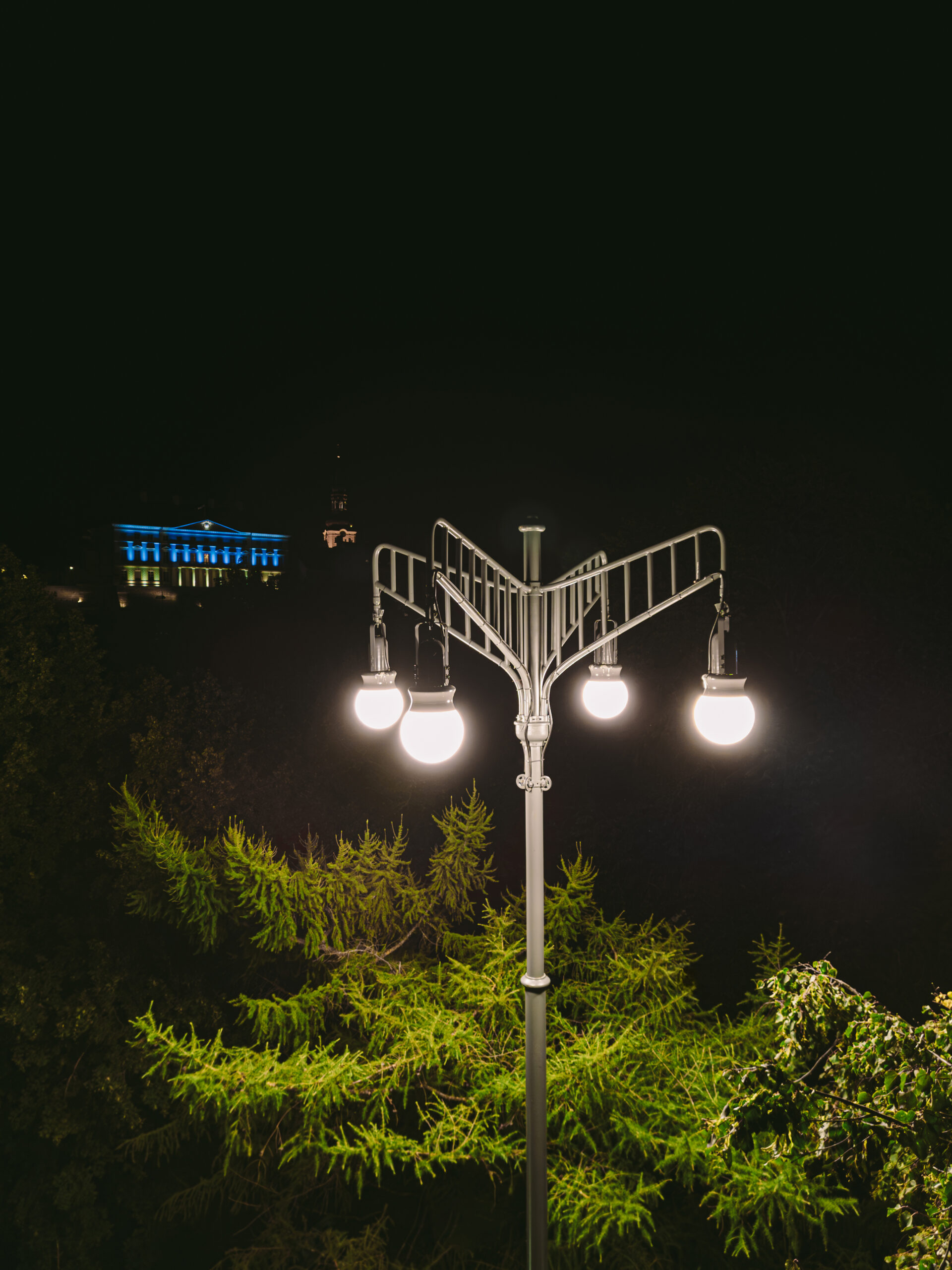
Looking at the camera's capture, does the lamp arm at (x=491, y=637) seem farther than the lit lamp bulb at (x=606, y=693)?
No

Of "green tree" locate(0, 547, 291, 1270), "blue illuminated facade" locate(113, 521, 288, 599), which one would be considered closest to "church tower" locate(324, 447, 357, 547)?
"blue illuminated facade" locate(113, 521, 288, 599)

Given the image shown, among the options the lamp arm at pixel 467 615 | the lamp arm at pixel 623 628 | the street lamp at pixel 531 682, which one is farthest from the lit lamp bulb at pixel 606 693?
the lamp arm at pixel 467 615

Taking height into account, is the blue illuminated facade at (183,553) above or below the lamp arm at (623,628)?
above

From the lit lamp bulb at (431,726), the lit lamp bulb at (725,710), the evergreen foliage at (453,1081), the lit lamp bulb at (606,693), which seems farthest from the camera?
the evergreen foliage at (453,1081)

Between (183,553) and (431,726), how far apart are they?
44.7m

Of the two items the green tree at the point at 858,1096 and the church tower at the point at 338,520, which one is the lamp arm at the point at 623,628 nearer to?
the green tree at the point at 858,1096

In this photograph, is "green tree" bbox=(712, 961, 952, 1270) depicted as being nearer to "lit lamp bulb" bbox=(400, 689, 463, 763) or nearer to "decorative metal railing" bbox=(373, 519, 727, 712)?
"decorative metal railing" bbox=(373, 519, 727, 712)

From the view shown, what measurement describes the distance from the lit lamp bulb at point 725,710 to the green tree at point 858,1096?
99 centimetres

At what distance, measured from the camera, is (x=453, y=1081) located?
510cm

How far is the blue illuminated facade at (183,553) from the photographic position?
39625 millimetres

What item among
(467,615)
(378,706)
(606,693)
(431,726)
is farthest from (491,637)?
(606,693)

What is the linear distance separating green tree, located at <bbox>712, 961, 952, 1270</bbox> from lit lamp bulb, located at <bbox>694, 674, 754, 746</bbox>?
0.99 metres

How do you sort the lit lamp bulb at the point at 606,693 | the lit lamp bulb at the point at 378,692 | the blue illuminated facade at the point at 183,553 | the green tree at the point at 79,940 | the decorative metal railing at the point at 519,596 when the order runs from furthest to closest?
the blue illuminated facade at the point at 183,553 → the green tree at the point at 79,940 → the lit lamp bulb at the point at 606,693 → the lit lamp bulb at the point at 378,692 → the decorative metal railing at the point at 519,596

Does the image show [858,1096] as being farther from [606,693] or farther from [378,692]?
[378,692]
